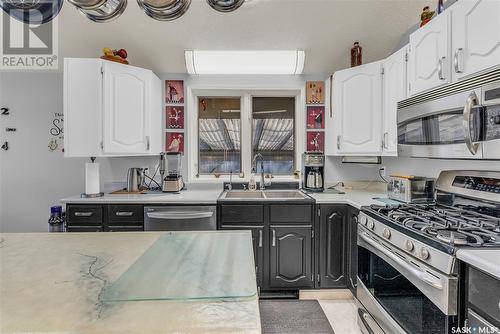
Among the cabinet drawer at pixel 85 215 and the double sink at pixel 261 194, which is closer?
the cabinet drawer at pixel 85 215

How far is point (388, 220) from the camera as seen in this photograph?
1.65m

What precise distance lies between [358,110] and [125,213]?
2.27 metres

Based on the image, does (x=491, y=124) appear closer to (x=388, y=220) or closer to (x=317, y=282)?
(x=388, y=220)

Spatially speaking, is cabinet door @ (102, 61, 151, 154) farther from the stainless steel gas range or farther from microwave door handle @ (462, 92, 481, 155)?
microwave door handle @ (462, 92, 481, 155)

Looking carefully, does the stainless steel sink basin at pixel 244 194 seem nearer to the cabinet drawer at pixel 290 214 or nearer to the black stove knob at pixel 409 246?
the cabinet drawer at pixel 290 214

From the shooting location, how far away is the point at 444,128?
1.68 m

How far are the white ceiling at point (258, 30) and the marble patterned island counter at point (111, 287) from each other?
2.07m

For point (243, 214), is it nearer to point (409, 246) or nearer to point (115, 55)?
point (409, 246)

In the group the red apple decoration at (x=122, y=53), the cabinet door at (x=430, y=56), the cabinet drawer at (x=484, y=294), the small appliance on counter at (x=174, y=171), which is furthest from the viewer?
the small appliance on counter at (x=174, y=171)

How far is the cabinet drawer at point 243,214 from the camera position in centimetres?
249

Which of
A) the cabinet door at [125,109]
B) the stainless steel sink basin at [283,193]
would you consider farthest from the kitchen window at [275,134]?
the cabinet door at [125,109]

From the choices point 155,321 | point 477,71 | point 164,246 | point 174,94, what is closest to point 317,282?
point 164,246

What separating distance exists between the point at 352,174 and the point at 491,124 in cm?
183

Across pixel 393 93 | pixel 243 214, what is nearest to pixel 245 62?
pixel 393 93
